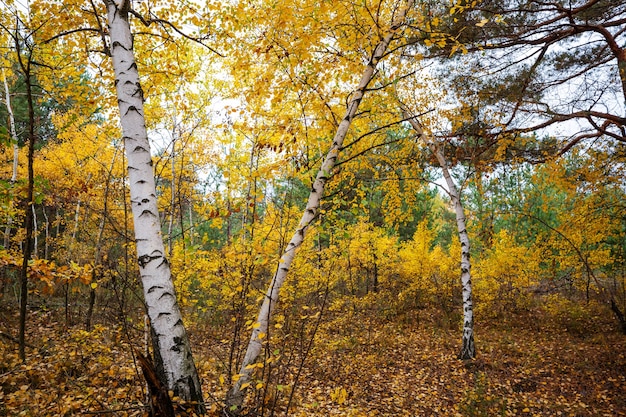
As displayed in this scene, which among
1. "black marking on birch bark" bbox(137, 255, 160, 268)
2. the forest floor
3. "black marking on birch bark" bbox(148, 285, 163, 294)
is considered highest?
"black marking on birch bark" bbox(137, 255, 160, 268)

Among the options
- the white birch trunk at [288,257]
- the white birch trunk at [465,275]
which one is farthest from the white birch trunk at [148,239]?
the white birch trunk at [465,275]

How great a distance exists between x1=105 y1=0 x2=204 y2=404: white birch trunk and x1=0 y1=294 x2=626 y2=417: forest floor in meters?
0.59

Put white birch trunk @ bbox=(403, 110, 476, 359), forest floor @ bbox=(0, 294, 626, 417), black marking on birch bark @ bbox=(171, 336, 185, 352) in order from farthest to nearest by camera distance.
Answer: white birch trunk @ bbox=(403, 110, 476, 359) < forest floor @ bbox=(0, 294, 626, 417) < black marking on birch bark @ bbox=(171, 336, 185, 352)

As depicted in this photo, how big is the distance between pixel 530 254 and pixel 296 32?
9636 millimetres

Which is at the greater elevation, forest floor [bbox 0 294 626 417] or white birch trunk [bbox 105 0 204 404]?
white birch trunk [bbox 105 0 204 404]

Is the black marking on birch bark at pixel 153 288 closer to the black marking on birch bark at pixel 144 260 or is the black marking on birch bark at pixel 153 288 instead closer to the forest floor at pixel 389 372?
the black marking on birch bark at pixel 144 260

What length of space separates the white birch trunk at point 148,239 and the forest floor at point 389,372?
595 millimetres

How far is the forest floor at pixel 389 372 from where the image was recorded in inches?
142

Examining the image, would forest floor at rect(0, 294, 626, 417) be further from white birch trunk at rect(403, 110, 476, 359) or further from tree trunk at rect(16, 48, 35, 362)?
tree trunk at rect(16, 48, 35, 362)

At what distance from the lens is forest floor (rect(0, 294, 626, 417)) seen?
361 cm

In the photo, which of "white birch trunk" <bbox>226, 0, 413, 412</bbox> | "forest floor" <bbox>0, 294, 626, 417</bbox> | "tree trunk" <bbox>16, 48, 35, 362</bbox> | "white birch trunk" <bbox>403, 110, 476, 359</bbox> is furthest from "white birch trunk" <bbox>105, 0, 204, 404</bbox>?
"white birch trunk" <bbox>403, 110, 476, 359</bbox>

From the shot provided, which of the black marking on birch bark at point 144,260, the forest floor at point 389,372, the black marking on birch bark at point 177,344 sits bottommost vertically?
the forest floor at point 389,372

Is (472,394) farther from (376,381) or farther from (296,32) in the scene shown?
(296,32)

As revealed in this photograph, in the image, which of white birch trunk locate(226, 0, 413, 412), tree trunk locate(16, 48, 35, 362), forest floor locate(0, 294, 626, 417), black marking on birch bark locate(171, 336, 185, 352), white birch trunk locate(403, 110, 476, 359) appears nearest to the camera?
black marking on birch bark locate(171, 336, 185, 352)
